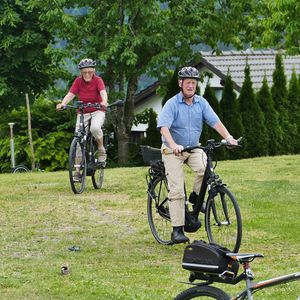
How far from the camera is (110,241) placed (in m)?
11.5

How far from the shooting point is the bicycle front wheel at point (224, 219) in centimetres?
1005

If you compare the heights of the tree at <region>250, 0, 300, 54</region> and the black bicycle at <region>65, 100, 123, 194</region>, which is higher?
the tree at <region>250, 0, 300, 54</region>

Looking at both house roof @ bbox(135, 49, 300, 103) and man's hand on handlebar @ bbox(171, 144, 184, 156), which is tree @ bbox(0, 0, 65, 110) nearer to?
house roof @ bbox(135, 49, 300, 103)

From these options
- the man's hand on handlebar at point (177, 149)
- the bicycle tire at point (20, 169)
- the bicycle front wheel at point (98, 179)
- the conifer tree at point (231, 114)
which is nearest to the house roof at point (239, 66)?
the conifer tree at point (231, 114)

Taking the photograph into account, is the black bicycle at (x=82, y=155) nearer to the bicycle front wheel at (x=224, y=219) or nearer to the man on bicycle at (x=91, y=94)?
the man on bicycle at (x=91, y=94)

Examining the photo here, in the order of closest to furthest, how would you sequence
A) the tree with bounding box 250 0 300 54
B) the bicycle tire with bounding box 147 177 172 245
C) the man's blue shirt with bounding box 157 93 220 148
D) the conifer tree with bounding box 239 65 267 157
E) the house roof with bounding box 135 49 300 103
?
the man's blue shirt with bounding box 157 93 220 148, the bicycle tire with bounding box 147 177 172 245, the tree with bounding box 250 0 300 54, the conifer tree with bounding box 239 65 267 157, the house roof with bounding box 135 49 300 103

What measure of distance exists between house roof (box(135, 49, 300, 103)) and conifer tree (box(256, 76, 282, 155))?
470 inches

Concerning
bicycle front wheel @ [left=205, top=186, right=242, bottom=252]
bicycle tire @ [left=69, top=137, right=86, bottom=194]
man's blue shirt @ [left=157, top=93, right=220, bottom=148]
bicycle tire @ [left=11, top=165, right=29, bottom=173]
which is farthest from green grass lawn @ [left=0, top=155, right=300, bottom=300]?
bicycle tire @ [left=11, top=165, right=29, bottom=173]

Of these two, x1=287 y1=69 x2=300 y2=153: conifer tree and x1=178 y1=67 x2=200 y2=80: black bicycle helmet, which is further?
x1=287 y1=69 x2=300 y2=153: conifer tree

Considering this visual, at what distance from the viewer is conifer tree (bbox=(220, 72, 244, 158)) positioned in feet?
105

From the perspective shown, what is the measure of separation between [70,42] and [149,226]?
59.2 ft

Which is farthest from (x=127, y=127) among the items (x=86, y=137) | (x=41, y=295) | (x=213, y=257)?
(x=213, y=257)

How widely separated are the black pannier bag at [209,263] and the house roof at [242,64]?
39.1m

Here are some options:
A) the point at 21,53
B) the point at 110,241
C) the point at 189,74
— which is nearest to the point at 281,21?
the point at 21,53
